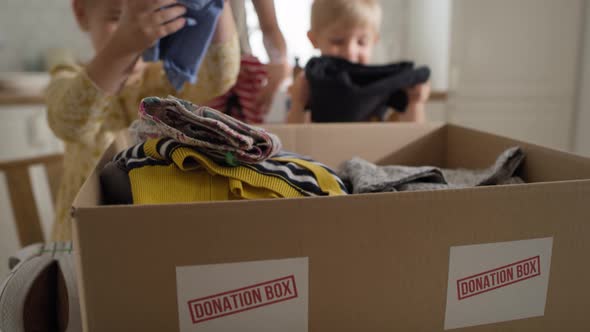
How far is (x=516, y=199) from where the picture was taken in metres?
0.40

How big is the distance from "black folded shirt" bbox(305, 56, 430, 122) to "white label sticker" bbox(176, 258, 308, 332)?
0.56m

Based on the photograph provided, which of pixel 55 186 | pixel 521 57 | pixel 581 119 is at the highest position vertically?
pixel 521 57

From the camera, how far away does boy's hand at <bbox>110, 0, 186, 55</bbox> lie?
0.56m

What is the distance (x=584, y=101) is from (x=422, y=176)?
94cm

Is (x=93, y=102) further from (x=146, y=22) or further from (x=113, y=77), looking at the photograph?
(x=146, y=22)

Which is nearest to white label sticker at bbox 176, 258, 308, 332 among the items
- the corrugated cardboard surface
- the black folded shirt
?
the corrugated cardboard surface

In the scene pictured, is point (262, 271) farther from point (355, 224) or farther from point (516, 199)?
point (516, 199)

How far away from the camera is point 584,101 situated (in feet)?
4.05

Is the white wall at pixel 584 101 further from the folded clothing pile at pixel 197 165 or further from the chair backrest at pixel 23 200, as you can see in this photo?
the chair backrest at pixel 23 200

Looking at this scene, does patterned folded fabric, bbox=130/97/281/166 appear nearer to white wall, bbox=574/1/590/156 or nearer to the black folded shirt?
the black folded shirt

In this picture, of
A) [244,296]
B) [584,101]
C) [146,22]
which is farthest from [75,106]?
[584,101]

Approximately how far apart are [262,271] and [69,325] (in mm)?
202

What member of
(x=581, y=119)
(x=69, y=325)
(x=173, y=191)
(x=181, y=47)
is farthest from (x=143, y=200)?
(x=581, y=119)

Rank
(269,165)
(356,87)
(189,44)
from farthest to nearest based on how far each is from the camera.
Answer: (356,87)
(189,44)
(269,165)
